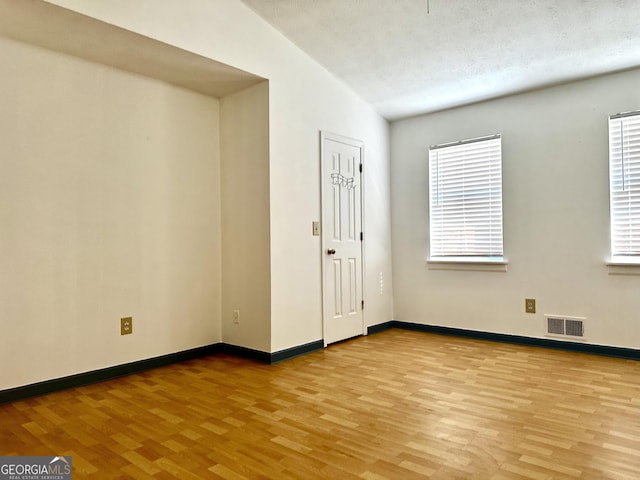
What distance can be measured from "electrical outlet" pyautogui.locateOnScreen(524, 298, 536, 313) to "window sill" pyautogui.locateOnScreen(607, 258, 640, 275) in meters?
0.72

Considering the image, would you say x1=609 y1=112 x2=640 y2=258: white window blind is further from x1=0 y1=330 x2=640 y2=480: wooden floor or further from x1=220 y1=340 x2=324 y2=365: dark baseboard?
x1=220 y1=340 x2=324 y2=365: dark baseboard

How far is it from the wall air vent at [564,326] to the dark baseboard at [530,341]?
0.24 ft

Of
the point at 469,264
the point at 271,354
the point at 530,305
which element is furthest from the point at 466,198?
the point at 271,354

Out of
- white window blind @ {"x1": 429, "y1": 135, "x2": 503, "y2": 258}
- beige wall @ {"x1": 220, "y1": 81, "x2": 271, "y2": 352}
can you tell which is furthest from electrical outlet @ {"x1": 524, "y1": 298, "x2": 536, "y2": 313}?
beige wall @ {"x1": 220, "y1": 81, "x2": 271, "y2": 352}

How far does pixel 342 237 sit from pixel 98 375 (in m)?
2.55

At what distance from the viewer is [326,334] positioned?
14.5 ft

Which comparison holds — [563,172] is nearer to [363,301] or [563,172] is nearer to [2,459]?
[363,301]

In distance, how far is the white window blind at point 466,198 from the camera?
464 centimetres

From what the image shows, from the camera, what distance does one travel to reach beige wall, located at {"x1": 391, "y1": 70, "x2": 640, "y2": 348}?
3.98m

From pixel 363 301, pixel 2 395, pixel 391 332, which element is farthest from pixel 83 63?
pixel 391 332

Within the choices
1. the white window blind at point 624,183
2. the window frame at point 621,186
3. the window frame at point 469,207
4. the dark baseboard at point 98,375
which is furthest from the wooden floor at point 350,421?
the window frame at point 469,207

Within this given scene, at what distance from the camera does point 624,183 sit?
390cm

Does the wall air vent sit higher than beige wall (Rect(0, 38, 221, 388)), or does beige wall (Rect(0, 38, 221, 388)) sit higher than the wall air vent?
beige wall (Rect(0, 38, 221, 388))

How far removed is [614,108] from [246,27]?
332 centimetres
